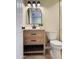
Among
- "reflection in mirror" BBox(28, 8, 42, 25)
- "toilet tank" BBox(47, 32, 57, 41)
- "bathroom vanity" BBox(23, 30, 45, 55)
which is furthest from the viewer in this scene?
"reflection in mirror" BBox(28, 8, 42, 25)

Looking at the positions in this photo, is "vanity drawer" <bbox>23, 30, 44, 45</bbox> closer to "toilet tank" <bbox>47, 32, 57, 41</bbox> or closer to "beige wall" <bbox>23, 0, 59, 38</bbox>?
"toilet tank" <bbox>47, 32, 57, 41</bbox>

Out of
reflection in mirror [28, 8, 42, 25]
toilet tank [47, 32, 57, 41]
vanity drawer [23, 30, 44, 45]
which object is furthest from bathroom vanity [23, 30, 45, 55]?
reflection in mirror [28, 8, 42, 25]

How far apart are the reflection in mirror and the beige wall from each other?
17 cm

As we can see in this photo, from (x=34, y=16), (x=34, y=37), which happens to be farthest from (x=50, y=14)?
(x=34, y=37)

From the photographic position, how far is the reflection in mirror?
5680 millimetres

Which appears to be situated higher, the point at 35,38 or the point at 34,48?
the point at 35,38

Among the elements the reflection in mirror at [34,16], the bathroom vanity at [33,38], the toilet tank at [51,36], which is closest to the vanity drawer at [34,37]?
the bathroom vanity at [33,38]

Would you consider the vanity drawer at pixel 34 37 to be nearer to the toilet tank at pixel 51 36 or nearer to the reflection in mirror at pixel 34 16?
the toilet tank at pixel 51 36

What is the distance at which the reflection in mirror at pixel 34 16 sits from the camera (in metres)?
5.68
